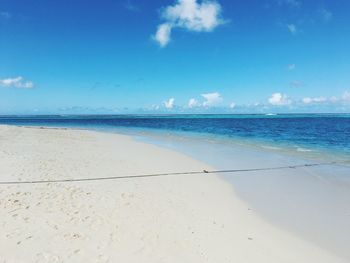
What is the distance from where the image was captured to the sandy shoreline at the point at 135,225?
4629mm

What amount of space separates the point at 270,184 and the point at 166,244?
601 centimetres

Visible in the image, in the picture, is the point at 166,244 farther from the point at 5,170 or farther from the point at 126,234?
the point at 5,170

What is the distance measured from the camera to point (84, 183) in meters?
8.90

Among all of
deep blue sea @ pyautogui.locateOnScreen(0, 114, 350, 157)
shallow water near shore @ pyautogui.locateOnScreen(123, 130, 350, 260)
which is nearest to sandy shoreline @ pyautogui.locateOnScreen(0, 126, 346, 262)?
shallow water near shore @ pyautogui.locateOnScreen(123, 130, 350, 260)

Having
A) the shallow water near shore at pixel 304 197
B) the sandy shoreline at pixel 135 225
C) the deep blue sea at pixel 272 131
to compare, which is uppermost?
the sandy shoreline at pixel 135 225

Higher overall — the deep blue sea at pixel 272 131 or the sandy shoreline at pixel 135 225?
the sandy shoreline at pixel 135 225

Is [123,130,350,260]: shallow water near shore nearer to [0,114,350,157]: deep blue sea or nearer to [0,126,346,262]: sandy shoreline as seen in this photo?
[0,126,346,262]: sandy shoreline

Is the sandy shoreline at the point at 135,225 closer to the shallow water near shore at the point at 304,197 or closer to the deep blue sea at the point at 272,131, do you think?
the shallow water near shore at the point at 304,197

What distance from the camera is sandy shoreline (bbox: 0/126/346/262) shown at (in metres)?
4.63

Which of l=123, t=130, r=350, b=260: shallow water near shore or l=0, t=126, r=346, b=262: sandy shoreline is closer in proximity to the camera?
l=0, t=126, r=346, b=262: sandy shoreline

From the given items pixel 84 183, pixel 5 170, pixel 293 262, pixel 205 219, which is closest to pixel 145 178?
pixel 84 183

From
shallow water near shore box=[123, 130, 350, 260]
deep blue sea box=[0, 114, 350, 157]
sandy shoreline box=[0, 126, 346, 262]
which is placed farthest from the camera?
deep blue sea box=[0, 114, 350, 157]

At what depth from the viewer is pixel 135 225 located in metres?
5.71

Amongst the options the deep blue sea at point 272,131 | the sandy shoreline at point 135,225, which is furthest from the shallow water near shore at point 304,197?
the deep blue sea at point 272,131
